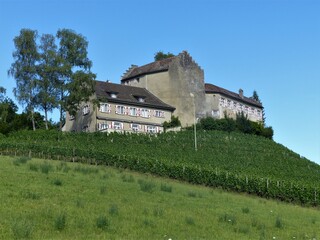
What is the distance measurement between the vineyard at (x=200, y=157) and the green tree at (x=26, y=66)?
848 cm

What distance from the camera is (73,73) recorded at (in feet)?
231

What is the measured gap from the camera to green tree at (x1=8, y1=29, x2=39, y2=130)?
69750mm

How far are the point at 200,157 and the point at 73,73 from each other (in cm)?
2532

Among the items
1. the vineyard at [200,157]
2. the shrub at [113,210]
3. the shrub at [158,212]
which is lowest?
the shrub at [158,212]

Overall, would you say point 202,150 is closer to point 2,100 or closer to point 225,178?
point 225,178

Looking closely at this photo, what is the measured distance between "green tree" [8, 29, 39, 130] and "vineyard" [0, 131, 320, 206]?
848cm

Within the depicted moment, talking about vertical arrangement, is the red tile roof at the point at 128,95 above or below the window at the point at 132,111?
above

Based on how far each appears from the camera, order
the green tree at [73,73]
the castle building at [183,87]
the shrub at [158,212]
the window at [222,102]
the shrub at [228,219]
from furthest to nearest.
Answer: the window at [222,102] → the castle building at [183,87] → the green tree at [73,73] → the shrub at [228,219] → the shrub at [158,212]

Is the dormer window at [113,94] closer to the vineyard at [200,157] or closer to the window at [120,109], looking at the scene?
the window at [120,109]

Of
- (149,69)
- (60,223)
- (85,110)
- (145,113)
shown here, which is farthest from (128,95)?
(60,223)

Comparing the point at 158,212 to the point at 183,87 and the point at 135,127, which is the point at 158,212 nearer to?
the point at 135,127

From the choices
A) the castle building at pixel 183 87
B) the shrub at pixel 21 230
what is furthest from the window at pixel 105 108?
the shrub at pixel 21 230

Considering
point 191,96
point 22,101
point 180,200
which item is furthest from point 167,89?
point 180,200

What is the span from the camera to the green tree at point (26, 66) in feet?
229
